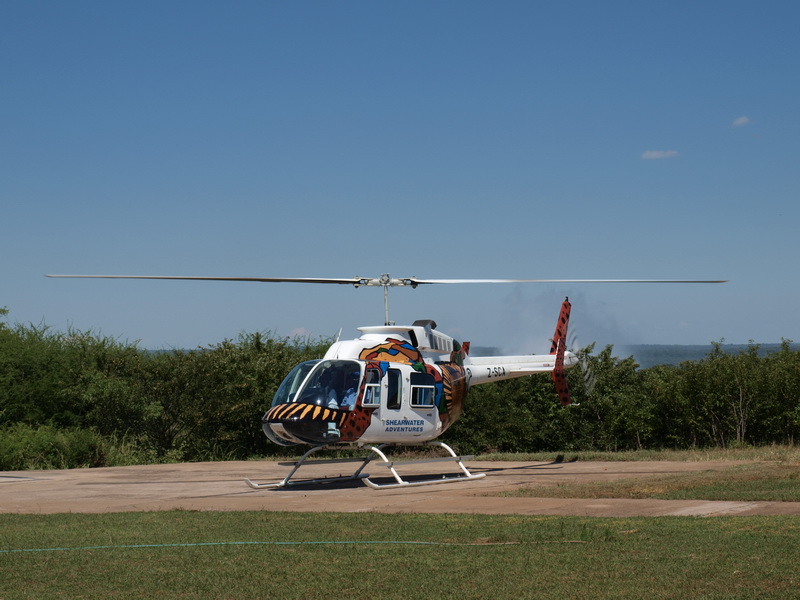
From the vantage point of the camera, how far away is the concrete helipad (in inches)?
499

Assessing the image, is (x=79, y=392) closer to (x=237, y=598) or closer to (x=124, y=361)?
(x=124, y=361)

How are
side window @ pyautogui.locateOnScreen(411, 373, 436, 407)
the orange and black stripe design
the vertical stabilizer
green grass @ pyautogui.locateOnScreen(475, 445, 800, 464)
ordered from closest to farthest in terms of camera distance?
the orange and black stripe design
side window @ pyautogui.locateOnScreen(411, 373, 436, 407)
green grass @ pyautogui.locateOnScreen(475, 445, 800, 464)
the vertical stabilizer

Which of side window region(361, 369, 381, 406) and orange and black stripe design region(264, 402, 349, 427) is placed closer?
orange and black stripe design region(264, 402, 349, 427)

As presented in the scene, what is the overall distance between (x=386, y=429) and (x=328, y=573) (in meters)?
9.09

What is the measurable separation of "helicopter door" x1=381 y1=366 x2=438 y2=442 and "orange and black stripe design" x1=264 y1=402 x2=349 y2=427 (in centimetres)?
135

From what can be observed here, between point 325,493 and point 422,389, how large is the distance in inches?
117

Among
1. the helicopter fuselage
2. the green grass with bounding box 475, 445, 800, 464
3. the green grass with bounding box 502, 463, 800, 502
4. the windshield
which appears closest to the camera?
the green grass with bounding box 502, 463, 800, 502

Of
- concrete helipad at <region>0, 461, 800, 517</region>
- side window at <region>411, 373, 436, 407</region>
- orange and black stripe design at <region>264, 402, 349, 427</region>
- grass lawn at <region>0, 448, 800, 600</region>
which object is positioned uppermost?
side window at <region>411, 373, 436, 407</region>

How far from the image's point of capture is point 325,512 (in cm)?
1322

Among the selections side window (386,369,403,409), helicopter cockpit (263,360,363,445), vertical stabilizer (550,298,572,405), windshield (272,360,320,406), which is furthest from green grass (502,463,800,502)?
vertical stabilizer (550,298,572,405)

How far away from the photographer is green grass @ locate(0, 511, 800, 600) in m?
7.59

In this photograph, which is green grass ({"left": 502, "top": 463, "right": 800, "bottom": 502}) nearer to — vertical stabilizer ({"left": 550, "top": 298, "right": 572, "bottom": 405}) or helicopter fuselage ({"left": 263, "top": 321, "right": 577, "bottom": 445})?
helicopter fuselage ({"left": 263, "top": 321, "right": 577, "bottom": 445})

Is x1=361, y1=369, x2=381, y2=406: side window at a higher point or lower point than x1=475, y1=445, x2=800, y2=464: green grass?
higher

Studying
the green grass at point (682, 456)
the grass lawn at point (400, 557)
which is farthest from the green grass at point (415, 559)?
the green grass at point (682, 456)
